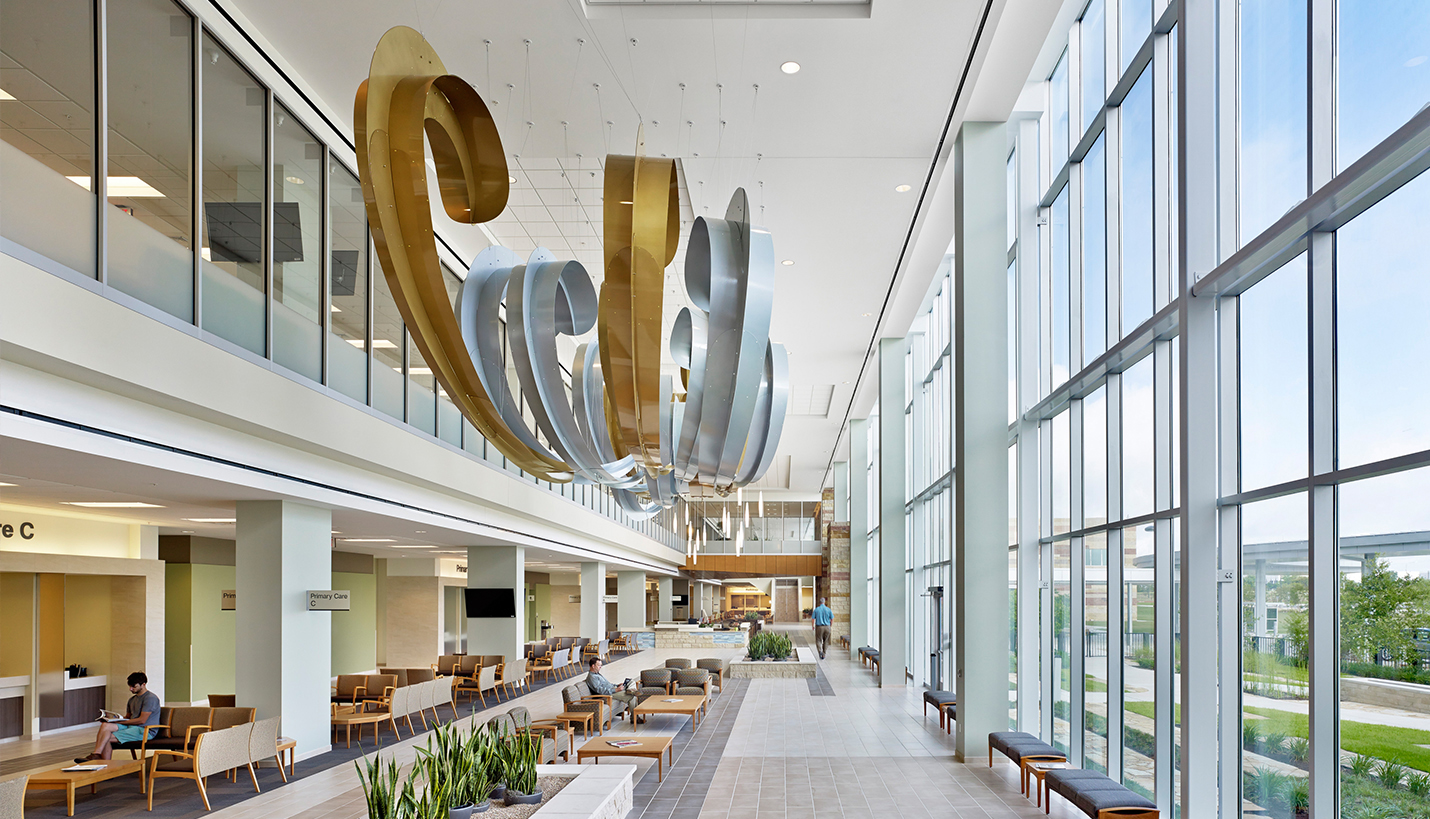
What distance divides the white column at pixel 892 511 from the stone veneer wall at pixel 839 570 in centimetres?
1054

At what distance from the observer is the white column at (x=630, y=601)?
38.4 m

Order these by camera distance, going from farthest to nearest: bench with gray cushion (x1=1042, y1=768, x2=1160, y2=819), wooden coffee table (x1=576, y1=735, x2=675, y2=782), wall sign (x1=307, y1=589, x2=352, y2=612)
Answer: wall sign (x1=307, y1=589, x2=352, y2=612) < wooden coffee table (x1=576, y1=735, x2=675, y2=782) < bench with gray cushion (x1=1042, y1=768, x2=1160, y2=819)

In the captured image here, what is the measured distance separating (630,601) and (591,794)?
1239 inches

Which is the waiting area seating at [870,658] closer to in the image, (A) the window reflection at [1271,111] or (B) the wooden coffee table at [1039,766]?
(B) the wooden coffee table at [1039,766]

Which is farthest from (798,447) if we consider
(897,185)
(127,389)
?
(127,389)

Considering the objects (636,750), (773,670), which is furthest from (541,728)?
(773,670)

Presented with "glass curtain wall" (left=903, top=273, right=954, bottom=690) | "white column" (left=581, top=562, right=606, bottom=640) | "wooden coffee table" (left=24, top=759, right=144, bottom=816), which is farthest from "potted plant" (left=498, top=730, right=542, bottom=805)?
"white column" (left=581, top=562, right=606, bottom=640)

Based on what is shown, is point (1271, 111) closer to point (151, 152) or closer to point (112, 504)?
point (151, 152)

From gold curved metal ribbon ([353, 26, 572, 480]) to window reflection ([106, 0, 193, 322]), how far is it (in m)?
2.74

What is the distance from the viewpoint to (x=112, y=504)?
12.7 m

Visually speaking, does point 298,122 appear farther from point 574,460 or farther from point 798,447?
point 798,447

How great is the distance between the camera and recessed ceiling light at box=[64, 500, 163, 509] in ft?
40.4

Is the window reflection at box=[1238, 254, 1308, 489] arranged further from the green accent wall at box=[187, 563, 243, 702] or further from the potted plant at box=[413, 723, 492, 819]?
the green accent wall at box=[187, 563, 243, 702]

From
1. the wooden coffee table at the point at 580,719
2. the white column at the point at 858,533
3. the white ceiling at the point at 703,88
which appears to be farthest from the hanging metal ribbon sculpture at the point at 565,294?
the white column at the point at 858,533
